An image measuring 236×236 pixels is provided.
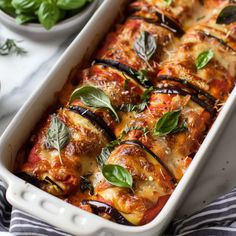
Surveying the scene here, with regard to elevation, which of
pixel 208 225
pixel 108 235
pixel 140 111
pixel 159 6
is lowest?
pixel 208 225

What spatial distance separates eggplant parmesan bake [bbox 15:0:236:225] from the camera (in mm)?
2965

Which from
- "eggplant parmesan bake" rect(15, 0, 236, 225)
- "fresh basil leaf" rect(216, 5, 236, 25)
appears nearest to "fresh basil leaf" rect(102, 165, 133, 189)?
"eggplant parmesan bake" rect(15, 0, 236, 225)

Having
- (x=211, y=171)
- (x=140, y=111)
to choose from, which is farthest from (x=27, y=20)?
(x=211, y=171)

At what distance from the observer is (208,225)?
3.23 meters

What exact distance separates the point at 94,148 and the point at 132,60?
1.96 ft

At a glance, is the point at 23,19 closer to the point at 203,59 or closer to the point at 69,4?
the point at 69,4

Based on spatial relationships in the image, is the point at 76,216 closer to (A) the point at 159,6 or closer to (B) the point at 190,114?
(B) the point at 190,114

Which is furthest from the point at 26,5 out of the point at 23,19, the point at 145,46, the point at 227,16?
the point at 227,16

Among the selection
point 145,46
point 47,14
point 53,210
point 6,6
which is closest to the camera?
point 53,210

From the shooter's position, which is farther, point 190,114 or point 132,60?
point 132,60

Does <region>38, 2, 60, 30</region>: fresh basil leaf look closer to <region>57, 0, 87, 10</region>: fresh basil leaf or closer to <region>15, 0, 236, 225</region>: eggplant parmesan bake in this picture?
<region>57, 0, 87, 10</region>: fresh basil leaf

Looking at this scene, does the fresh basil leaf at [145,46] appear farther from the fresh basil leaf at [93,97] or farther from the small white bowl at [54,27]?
the small white bowl at [54,27]

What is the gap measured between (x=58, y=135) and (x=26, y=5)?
3.55 feet

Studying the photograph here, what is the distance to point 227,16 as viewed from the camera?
3631mm
